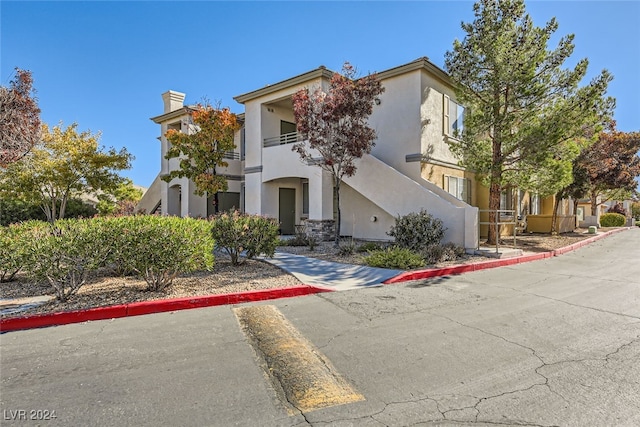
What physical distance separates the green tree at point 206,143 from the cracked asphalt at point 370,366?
1196 centimetres

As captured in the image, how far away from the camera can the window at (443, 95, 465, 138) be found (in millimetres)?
15838

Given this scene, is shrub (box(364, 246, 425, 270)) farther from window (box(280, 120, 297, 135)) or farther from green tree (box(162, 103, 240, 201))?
window (box(280, 120, 297, 135))

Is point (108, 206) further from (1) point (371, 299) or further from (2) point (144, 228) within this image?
(1) point (371, 299)

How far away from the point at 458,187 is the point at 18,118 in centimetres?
1639

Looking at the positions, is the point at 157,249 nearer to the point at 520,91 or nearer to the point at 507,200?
the point at 520,91

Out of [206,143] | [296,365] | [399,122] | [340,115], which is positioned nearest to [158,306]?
[296,365]

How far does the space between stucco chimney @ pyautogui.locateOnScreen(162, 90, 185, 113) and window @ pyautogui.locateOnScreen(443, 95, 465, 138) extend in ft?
56.0

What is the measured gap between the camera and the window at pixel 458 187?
53.2ft

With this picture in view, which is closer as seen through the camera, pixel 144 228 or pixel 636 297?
pixel 144 228

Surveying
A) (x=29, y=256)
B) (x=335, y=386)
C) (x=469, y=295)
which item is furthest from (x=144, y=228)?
(x=469, y=295)

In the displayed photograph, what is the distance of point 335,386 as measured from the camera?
3.60 m

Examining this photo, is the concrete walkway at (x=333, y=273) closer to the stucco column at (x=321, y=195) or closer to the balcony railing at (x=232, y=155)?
the stucco column at (x=321, y=195)

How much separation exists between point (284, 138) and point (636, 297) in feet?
50.9

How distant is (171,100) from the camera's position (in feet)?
77.1
